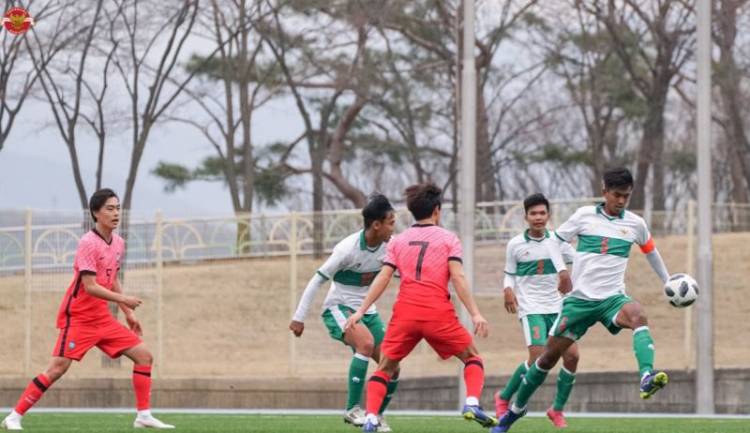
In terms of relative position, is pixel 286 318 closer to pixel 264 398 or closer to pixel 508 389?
pixel 264 398

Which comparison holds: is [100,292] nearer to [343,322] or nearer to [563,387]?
[343,322]

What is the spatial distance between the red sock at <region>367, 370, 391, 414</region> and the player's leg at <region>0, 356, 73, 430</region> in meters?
2.70

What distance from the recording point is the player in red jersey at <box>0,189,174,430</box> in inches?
492

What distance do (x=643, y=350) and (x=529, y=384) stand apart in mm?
1034

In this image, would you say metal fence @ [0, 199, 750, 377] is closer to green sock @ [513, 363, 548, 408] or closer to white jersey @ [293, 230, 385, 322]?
white jersey @ [293, 230, 385, 322]

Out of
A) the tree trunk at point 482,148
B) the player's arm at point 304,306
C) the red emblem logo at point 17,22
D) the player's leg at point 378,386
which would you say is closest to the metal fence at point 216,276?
the tree trunk at point 482,148

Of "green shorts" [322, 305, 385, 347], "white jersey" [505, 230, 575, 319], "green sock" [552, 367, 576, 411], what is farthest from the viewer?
"white jersey" [505, 230, 575, 319]

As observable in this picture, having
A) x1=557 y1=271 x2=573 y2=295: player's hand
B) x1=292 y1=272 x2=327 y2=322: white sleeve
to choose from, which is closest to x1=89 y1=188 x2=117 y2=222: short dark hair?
x1=292 y1=272 x2=327 y2=322: white sleeve

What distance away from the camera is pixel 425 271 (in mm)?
11039

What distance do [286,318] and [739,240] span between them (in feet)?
38.1

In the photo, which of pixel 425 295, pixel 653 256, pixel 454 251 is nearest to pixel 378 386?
pixel 425 295

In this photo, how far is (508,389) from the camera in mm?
13398

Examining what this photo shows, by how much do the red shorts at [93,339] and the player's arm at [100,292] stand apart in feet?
1.26

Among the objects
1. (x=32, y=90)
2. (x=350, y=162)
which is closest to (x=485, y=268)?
(x=32, y=90)
